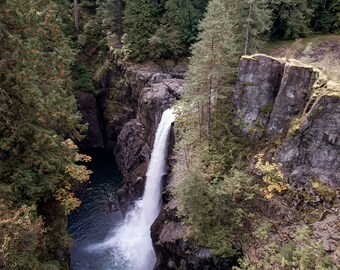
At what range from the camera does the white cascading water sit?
904 inches

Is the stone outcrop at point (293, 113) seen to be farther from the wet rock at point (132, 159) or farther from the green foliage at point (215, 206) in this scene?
the wet rock at point (132, 159)

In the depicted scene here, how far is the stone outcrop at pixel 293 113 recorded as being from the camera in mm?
13758

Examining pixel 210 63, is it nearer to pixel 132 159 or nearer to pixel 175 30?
→ pixel 132 159

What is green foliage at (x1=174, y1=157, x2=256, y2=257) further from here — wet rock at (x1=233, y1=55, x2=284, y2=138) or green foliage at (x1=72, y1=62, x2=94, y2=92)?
green foliage at (x1=72, y1=62, x2=94, y2=92)

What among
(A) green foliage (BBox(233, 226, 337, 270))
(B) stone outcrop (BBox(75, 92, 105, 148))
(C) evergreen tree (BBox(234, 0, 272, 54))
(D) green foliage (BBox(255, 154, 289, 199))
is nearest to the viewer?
(A) green foliage (BBox(233, 226, 337, 270))

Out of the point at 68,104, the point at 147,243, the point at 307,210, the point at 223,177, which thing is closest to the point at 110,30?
the point at 68,104

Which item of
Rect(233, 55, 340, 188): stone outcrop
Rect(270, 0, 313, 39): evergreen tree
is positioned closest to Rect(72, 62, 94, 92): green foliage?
Rect(270, 0, 313, 39): evergreen tree

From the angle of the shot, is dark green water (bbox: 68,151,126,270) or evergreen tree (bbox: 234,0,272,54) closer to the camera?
dark green water (bbox: 68,151,126,270)

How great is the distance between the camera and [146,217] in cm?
2488

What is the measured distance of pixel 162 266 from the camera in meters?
18.5

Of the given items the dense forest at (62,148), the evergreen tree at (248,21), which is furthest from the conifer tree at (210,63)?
the evergreen tree at (248,21)

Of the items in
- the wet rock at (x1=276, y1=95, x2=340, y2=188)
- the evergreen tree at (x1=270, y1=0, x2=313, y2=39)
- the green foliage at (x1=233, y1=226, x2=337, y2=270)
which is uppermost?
the evergreen tree at (x1=270, y1=0, x2=313, y2=39)

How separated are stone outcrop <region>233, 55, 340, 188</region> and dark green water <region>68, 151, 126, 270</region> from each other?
13.8 metres

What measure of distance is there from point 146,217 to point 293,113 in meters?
14.6
